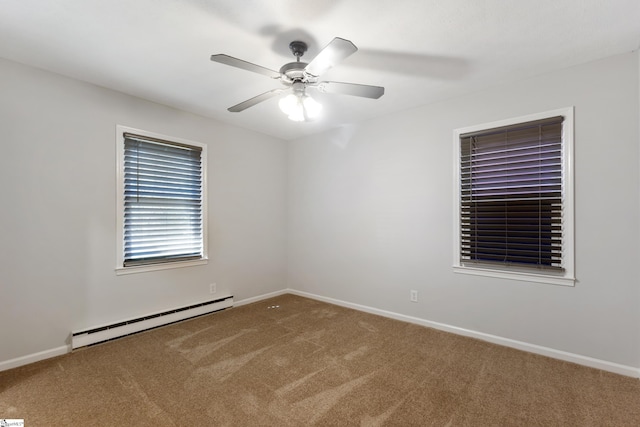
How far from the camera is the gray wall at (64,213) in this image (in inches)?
94.1

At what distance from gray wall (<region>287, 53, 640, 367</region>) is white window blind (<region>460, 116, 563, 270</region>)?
14cm

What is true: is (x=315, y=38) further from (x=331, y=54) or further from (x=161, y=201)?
(x=161, y=201)

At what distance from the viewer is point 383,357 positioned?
2562 millimetres

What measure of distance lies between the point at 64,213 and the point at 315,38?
268cm

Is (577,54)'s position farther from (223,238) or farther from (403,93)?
(223,238)

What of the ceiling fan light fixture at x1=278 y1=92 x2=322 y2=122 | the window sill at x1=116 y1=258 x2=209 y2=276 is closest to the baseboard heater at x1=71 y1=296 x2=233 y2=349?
the window sill at x1=116 y1=258 x2=209 y2=276

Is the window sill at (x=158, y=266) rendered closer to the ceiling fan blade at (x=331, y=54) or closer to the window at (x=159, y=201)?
the window at (x=159, y=201)

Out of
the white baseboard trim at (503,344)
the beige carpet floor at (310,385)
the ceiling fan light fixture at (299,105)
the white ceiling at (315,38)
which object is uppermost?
the white ceiling at (315,38)

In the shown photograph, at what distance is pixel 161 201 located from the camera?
10.8 feet

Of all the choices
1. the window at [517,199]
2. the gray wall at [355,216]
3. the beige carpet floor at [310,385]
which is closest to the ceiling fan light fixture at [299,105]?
the gray wall at [355,216]

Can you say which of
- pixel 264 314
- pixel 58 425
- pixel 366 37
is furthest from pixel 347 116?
pixel 58 425

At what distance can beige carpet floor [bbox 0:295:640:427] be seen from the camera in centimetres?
181

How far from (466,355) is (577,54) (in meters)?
2.67

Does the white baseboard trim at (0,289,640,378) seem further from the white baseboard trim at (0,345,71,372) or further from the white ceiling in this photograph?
the white ceiling
